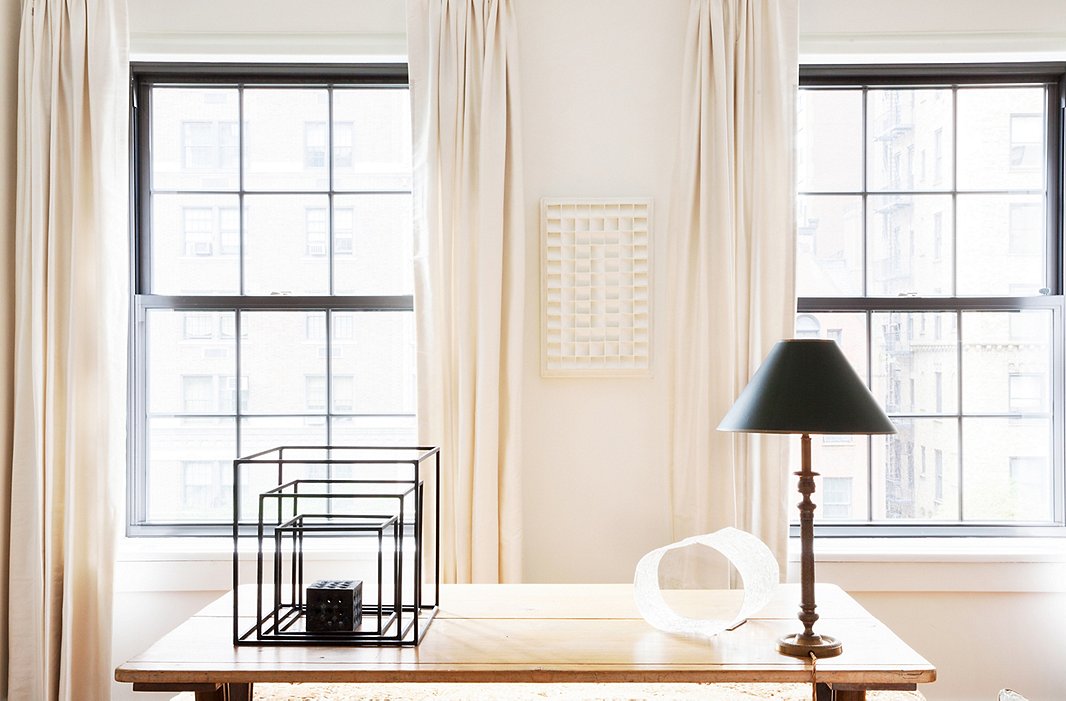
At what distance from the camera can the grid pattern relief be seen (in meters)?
2.83

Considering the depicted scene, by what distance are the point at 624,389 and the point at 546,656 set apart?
1.34 meters

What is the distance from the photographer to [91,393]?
2727 millimetres

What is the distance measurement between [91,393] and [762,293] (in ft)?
7.51

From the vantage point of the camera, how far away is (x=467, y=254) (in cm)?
274

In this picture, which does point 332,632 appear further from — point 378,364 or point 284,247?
point 284,247

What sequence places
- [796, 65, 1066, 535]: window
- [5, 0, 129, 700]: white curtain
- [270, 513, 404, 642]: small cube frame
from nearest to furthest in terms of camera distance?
[270, 513, 404, 642]: small cube frame → [5, 0, 129, 700]: white curtain → [796, 65, 1066, 535]: window

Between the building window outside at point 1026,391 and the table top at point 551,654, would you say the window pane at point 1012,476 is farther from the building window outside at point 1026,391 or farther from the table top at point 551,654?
the table top at point 551,654

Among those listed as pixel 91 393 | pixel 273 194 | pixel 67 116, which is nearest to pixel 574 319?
pixel 273 194

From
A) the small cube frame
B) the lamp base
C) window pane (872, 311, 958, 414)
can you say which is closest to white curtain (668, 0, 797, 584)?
window pane (872, 311, 958, 414)

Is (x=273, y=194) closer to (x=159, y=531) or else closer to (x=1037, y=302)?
(x=159, y=531)

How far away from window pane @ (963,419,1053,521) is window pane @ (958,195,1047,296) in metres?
0.52

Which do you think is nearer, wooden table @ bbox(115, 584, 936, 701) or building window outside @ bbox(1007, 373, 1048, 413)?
wooden table @ bbox(115, 584, 936, 701)

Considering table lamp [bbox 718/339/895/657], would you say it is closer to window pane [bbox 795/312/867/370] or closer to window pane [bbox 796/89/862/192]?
window pane [bbox 795/312/867/370]

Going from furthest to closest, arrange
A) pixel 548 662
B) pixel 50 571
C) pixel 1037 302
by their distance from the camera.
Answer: pixel 1037 302, pixel 50 571, pixel 548 662
